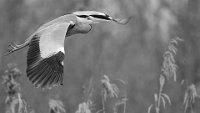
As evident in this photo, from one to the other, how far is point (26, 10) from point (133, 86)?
5.39 ft

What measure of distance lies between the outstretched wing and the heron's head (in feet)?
2.98

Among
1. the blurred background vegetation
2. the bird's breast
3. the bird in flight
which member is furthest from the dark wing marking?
the blurred background vegetation

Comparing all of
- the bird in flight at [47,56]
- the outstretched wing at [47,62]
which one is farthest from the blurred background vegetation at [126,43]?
the outstretched wing at [47,62]

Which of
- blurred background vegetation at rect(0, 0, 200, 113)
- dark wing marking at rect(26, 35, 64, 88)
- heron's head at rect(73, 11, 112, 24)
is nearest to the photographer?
dark wing marking at rect(26, 35, 64, 88)

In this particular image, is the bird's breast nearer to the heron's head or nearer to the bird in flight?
the heron's head

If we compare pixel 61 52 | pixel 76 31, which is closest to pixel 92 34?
pixel 76 31

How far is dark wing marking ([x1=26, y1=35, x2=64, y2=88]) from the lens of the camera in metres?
4.27

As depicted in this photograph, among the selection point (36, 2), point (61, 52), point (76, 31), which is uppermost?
point (36, 2)

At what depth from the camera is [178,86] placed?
8.18 meters

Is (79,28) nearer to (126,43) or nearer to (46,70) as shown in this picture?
(46,70)

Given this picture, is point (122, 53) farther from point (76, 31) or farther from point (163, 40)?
point (76, 31)

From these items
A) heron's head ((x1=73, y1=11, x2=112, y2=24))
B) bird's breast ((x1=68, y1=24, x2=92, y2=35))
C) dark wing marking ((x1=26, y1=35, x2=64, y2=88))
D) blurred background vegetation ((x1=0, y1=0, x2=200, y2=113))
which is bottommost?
dark wing marking ((x1=26, y1=35, x2=64, y2=88))

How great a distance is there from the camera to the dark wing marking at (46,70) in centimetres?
427

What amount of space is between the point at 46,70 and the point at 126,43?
505cm
